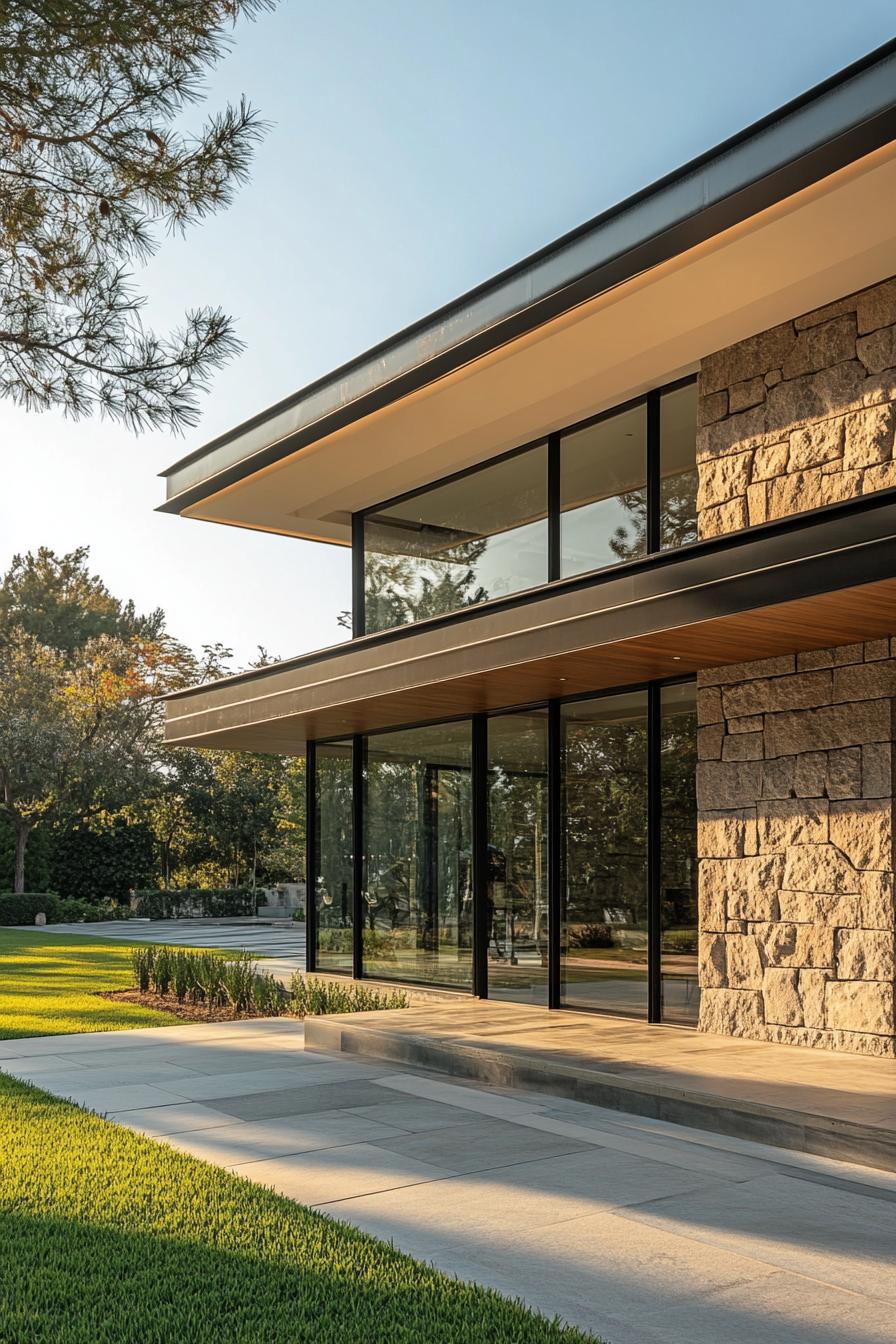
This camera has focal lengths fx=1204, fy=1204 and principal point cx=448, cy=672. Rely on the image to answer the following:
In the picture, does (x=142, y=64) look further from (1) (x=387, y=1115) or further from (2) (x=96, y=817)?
(2) (x=96, y=817)

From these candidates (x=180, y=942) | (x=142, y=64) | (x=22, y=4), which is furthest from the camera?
(x=180, y=942)

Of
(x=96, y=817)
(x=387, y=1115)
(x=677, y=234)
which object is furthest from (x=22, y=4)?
(x=96, y=817)

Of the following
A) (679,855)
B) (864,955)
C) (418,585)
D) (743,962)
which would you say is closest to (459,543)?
(418,585)

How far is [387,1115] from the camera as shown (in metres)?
7.58

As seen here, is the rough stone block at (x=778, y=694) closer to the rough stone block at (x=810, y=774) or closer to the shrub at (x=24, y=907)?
the rough stone block at (x=810, y=774)

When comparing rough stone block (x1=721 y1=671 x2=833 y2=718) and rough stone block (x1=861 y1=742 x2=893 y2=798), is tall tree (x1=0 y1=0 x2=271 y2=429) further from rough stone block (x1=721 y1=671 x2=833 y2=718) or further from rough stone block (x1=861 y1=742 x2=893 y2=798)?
rough stone block (x1=861 y1=742 x2=893 y2=798)

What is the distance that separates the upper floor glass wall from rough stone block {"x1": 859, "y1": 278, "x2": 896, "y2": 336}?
1.89m

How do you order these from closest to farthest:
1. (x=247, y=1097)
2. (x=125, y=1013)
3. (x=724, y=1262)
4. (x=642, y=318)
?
(x=724, y=1262) → (x=247, y=1097) → (x=642, y=318) → (x=125, y=1013)

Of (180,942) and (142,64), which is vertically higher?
(142,64)

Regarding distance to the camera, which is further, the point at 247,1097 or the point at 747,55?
the point at 747,55

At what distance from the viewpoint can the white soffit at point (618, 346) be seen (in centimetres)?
790

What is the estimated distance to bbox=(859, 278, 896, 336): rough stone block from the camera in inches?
343

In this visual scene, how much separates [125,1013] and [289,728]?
3.90 metres

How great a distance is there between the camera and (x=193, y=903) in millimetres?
34906
